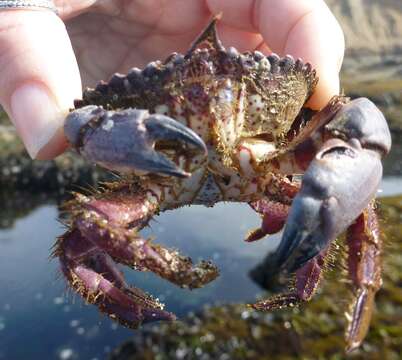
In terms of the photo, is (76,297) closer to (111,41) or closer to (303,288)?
(111,41)

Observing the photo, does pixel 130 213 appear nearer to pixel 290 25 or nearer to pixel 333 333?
pixel 290 25

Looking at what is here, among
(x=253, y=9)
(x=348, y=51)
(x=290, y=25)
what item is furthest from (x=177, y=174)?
(x=348, y=51)

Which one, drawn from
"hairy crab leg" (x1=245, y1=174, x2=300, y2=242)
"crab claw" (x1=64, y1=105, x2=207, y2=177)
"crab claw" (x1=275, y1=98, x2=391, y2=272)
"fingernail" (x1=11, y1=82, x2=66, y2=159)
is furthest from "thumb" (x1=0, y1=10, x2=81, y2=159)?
"crab claw" (x1=275, y1=98, x2=391, y2=272)

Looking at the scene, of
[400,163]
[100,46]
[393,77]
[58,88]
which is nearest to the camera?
[58,88]

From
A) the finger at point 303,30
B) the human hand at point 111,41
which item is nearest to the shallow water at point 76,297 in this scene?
the human hand at point 111,41

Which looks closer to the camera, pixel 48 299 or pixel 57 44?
pixel 57 44

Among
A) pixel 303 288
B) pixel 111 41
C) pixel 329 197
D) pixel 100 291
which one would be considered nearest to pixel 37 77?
pixel 100 291
